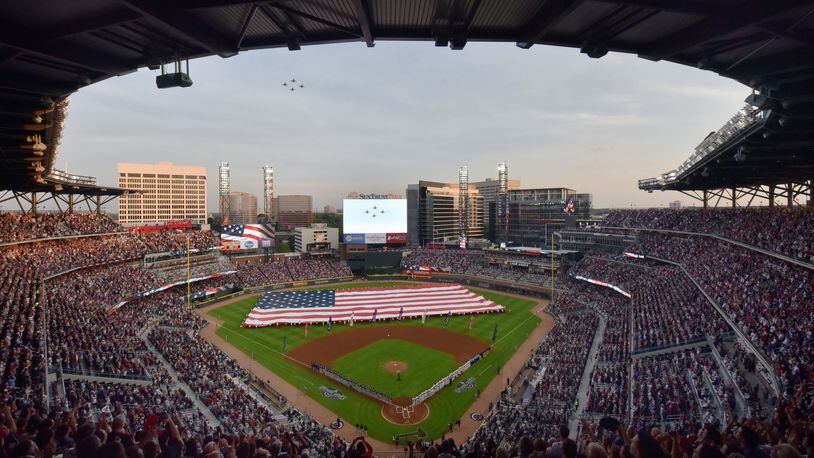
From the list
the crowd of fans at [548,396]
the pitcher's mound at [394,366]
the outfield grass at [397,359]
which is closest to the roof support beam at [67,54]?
the crowd of fans at [548,396]

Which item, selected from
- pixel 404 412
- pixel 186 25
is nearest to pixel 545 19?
pixel 186 25

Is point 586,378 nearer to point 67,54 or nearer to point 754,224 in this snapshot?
point 754,224

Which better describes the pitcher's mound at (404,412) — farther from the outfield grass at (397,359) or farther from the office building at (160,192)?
the office building at (160,192)

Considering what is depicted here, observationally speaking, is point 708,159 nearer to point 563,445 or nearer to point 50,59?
point 563,445

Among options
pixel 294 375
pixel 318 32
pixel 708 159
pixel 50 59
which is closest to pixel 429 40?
pixel 318 32

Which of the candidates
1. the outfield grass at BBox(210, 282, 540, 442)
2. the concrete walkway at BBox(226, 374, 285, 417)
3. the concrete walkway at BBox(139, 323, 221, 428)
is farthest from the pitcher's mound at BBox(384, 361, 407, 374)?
the concrete walkway at BBox(139, 323, 221, 428)
